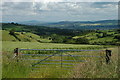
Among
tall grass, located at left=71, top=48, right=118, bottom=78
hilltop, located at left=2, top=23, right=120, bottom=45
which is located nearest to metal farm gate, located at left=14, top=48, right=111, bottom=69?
tall grass, located at left=71, top=48, right=118, bottom=78

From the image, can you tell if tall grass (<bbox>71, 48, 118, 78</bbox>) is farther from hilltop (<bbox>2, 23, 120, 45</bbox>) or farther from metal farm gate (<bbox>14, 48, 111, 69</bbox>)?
hilltop (<bbox>2, 23, 120, 45</bbox>)

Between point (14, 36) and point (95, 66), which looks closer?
point (95, 66)

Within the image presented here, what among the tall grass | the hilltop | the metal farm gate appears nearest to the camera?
the tall grass

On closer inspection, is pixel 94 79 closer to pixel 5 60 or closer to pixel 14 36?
pixel 5 60

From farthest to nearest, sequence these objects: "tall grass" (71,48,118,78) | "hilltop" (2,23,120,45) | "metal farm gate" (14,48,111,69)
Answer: "hilltop" (2,23,120,45) < "metal farm gate" (14,48,111,69) < "tall grass" (71,48,118,78)

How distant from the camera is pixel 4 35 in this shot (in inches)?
3127

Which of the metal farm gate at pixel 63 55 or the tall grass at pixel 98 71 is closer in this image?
the tall grass at pixel 98 71

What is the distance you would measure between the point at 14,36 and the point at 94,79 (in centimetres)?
7741

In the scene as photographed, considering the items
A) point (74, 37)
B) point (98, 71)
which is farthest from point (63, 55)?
point (74, 37)

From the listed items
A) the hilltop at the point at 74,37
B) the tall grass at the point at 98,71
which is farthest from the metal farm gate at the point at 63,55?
the hilltop at the point at 74,37

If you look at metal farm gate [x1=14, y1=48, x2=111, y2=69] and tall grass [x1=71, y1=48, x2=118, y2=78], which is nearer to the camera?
tall grass [x1=71, y1=48, x2=118, y2=78]

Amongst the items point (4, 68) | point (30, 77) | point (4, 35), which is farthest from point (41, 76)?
point (4, 35)

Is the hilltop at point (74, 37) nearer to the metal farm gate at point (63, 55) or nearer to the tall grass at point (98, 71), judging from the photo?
the metal farm gate at point (63, 55)

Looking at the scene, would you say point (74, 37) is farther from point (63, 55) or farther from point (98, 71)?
point (98, 71)
